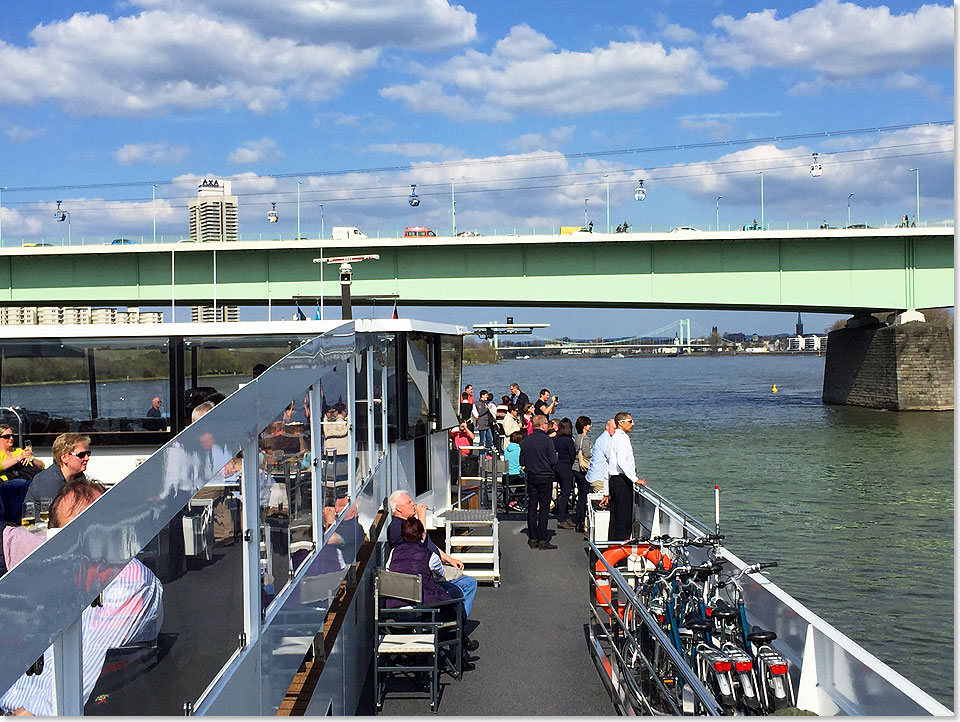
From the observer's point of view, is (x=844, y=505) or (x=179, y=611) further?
(x=844, y=505)

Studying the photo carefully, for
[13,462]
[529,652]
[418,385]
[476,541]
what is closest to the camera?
[13,462]

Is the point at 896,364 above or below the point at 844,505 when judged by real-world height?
above

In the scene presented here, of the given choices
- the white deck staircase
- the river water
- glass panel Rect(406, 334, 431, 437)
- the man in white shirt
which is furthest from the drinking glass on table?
the river water

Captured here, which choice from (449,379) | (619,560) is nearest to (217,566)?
(619,560)

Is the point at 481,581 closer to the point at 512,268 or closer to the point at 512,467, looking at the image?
the point at 512,467

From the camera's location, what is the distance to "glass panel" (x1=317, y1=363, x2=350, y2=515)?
5508mm

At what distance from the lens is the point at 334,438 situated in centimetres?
598

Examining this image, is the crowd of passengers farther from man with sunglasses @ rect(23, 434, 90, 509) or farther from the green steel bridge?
the green steel bridge

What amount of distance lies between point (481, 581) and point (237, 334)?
3617mm

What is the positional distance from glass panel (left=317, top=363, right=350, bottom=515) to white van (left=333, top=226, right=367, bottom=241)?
101 feet

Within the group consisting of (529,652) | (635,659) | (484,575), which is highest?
(635,659)

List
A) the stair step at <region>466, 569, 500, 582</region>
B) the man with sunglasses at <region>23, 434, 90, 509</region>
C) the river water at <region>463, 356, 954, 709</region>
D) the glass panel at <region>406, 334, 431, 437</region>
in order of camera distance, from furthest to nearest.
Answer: the river water at <region>463, 356, 954, 709</region>, the glass panel at <region>406, 334, 431, 437</region>, the stair step at <region>466, 569, 500, 582</region>, the man with sunglasses at <region>23, 434, 90, 509</region>

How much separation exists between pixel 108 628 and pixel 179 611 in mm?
498

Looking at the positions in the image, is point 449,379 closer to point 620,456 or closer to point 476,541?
point 620,456
